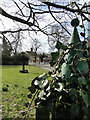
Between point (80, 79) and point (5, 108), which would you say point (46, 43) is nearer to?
point (5, 108)

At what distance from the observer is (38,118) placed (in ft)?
1.20

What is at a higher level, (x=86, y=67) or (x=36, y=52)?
(x=36, y=52)

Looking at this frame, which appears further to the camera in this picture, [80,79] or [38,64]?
[38,64]

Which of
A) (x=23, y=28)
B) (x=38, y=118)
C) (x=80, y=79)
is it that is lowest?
(x=38, y=118)

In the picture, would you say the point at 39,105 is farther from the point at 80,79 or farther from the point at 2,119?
the point at 2,119

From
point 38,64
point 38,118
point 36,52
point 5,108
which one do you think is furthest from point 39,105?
point 38,64

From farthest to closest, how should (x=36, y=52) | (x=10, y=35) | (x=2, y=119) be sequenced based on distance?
(x=36, y=52) → (x=10, y=35) → (x=2, y=119)

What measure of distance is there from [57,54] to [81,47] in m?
0.08

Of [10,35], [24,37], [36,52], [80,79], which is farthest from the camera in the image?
[36,52]

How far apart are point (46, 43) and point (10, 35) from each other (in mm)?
644

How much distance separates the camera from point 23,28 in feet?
6.83

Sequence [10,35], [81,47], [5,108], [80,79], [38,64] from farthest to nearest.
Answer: [38,64] < [10,35] < [5,108] < [81,47] < [80,79]

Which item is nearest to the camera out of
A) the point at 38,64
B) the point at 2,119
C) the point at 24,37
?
the point at 2,119

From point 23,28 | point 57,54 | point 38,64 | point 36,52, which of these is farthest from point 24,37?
point 57,54
